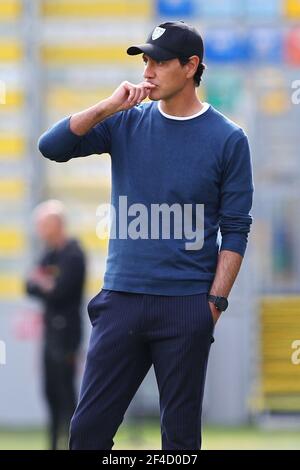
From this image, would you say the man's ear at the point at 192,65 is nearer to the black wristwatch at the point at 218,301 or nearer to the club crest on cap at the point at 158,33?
the club crest on cap at the point at 158,33

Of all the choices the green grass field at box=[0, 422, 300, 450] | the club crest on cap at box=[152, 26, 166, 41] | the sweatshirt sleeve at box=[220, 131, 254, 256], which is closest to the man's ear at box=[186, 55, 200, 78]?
the club crest on cap at box=[152, 26, 166, 41]

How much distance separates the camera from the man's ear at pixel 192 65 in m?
5.25

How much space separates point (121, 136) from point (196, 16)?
7872 mm

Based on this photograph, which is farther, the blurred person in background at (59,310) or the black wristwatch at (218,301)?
the blurred person in background at (59,310)

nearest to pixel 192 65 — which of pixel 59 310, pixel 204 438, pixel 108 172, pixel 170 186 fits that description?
pixel 170 186

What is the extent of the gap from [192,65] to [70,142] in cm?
55

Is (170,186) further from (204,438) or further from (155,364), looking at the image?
(204,438)

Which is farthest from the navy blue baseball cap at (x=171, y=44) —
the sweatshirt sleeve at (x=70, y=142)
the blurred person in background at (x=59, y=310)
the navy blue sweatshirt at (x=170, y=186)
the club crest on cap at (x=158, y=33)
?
the blurred person in background at (x=59, y=310)

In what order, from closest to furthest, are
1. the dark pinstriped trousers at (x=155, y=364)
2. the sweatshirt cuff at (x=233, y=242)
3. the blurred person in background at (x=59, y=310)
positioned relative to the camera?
the dark pinstriped trousers at (x=155, y=364) < the sweatshirt cuff at (x=233, y=242) < the blurred person in background at (x=59, y=310)

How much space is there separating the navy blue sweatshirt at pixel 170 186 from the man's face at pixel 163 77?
90 mm

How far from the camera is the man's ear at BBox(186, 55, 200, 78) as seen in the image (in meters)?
5.25

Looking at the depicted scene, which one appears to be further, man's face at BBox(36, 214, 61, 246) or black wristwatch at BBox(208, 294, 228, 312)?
man's face at BBox(36, 214, 61, 246)

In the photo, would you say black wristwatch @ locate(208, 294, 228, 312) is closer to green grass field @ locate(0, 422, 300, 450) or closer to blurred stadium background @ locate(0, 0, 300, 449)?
green grass field @ locate(0, 422, 300, 450)
